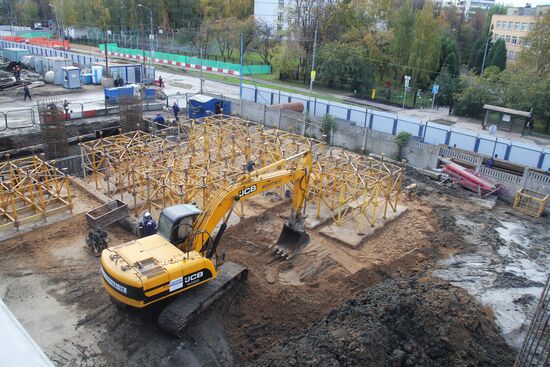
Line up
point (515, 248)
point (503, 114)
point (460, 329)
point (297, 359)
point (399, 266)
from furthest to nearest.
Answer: point (503, 114) → point (515, 248) → point (399, 266) → point (460, 329) → point (297, 359)

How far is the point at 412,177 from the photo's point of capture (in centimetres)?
2222

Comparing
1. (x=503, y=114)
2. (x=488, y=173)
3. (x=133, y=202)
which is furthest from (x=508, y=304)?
(x=503, y=114)

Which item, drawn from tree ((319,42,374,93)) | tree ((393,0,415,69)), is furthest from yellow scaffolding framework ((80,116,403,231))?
tree ((393,0,415,69))

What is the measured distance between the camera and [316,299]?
1234 centimetres

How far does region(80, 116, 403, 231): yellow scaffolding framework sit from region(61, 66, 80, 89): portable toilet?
74.5 ft

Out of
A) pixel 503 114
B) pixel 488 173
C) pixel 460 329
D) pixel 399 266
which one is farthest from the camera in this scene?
pixel 503 114

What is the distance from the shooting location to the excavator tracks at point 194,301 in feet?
32.9

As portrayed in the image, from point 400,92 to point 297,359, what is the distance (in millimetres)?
43705

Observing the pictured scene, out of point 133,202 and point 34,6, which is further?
point 34,6

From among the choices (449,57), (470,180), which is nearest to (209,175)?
(470,180)

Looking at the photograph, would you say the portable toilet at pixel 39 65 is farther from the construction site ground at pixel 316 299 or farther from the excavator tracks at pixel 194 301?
the excavator tracks at pixel 194 301

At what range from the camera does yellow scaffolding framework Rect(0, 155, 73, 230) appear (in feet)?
49.4

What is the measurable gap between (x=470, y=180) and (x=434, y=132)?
578 cm

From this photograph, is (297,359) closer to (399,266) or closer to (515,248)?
(399,266)
